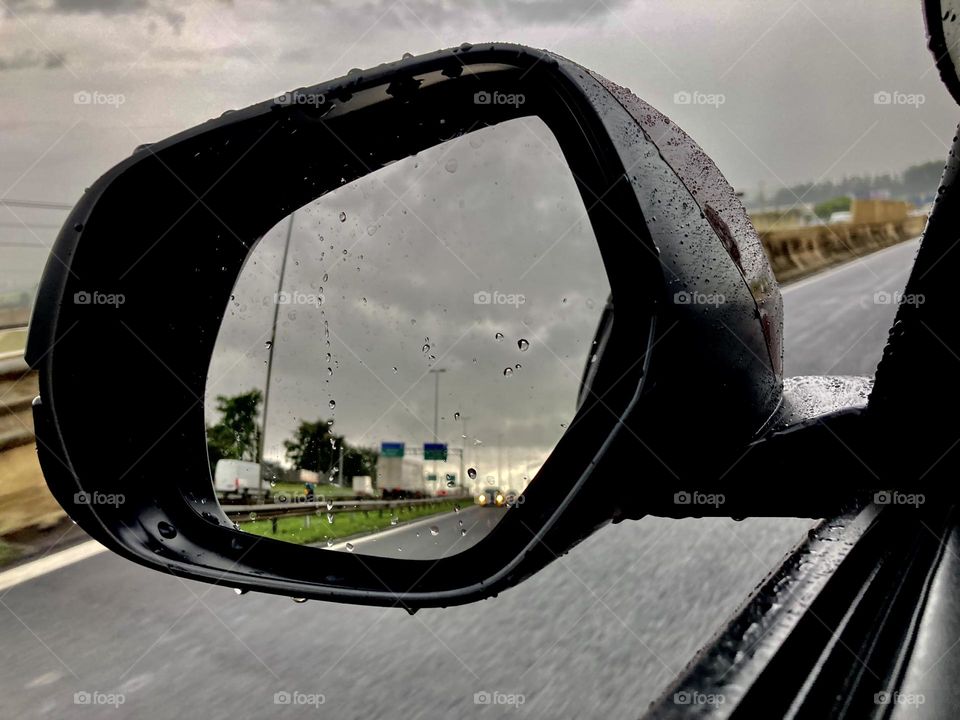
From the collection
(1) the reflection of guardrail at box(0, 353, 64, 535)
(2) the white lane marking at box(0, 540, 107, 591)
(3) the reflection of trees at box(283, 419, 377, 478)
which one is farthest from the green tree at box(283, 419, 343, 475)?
(1) the reflection of guardrail at box(0, 353, 64, 535)

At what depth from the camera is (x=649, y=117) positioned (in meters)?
1.42

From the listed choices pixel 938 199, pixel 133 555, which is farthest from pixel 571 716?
pixel 938 199

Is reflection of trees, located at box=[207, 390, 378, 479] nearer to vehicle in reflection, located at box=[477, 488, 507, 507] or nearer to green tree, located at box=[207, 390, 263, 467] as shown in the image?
green tree, located at box=[207, 390, 263, 467]

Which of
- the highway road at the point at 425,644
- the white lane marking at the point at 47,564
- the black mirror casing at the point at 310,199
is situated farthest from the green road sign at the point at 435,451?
the white lane marking at the point at 47,564

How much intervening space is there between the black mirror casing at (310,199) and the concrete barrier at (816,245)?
20.0m

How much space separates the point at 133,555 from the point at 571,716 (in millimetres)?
1049

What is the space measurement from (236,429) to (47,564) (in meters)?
3.50

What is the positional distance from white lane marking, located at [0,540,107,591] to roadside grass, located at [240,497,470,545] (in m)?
3.39

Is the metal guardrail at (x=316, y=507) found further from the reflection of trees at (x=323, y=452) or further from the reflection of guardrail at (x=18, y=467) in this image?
the reflection of guardrail at (x=18, y=467)

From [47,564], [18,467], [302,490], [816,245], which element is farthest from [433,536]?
[816,245]

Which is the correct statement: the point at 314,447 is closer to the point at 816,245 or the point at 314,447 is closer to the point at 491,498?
the point at 491,498

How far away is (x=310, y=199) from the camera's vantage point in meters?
1.98

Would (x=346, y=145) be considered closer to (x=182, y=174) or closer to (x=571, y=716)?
(x=182, y=174)

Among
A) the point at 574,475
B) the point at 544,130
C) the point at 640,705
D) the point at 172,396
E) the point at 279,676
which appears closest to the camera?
the point at 574,475
